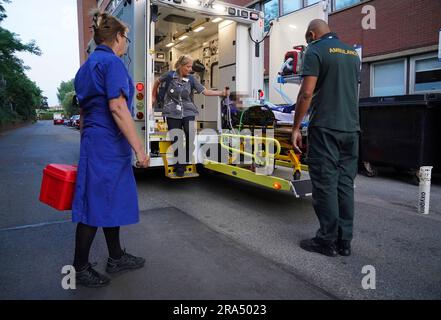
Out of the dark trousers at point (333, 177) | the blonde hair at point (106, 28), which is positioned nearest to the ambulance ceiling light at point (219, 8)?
the dark trousers at point (333, 177)

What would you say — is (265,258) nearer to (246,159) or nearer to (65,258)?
(65,258)

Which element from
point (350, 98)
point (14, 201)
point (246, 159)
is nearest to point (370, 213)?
point (246, 159)

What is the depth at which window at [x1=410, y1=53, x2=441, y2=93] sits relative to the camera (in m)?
9.73

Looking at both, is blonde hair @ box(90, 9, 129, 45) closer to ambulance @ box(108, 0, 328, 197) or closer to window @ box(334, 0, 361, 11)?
ambulance @ box(108, 0, 328, 197)

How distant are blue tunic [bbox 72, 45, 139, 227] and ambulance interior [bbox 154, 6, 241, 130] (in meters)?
4.52

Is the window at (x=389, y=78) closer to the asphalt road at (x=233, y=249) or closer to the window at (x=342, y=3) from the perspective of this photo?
the window at (x=342, y=3)

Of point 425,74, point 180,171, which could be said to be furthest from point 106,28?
point 425,74

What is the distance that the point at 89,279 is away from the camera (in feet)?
9.00

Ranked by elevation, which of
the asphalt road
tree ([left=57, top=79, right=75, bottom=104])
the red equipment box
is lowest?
the asphalt road

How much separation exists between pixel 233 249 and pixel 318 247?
81 centimetres

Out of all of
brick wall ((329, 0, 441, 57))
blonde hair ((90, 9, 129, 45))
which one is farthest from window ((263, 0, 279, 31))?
blonde hair ((90, 9, 129, 45))

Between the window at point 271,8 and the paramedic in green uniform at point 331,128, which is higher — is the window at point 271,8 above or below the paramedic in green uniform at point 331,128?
above

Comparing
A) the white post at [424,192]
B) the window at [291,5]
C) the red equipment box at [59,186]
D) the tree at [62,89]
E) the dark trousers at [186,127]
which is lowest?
the white post at [424,192]

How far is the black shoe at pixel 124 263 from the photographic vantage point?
118 inches
